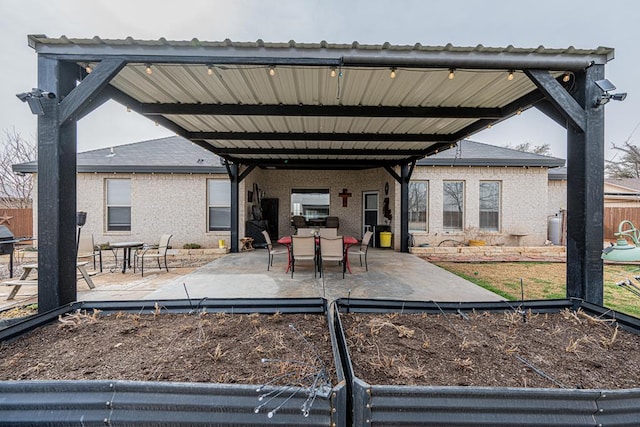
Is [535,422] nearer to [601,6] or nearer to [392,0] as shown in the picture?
[392,0]

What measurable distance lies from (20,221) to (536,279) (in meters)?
16.9

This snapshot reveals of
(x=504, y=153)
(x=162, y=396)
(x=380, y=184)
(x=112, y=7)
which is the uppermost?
(x=112, y=7)

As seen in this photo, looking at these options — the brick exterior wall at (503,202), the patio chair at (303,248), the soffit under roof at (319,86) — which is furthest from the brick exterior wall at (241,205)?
the patio chair at (303,248)

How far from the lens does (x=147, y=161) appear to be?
359 inches

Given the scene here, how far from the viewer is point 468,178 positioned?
9461mm

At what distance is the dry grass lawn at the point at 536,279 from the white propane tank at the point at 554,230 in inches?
95.9

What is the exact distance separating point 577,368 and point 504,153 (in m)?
10.5

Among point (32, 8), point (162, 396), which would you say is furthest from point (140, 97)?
point (32, 8)

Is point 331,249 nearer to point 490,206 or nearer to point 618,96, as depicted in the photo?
point 618,96

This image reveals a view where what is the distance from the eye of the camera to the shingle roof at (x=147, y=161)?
8.70 meters

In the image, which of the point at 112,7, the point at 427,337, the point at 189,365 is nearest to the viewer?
the point at 189,365

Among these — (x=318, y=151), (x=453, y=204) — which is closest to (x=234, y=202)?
(x=318, y=151)

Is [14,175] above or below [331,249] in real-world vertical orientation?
above

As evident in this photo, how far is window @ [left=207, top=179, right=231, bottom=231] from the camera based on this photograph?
9445 millimetres
